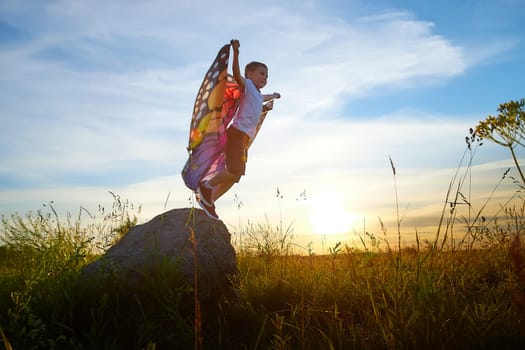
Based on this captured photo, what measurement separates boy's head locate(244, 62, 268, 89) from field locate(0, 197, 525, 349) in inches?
97.5

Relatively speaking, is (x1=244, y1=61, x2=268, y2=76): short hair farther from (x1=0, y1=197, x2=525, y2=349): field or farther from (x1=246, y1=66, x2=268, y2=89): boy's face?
(x1=0, y1=197, x2=525, y2=349): field

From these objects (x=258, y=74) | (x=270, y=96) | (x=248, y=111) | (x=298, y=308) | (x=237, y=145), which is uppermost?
(x=258, y=74)

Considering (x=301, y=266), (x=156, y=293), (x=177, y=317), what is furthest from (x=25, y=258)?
(x=301, y=266)

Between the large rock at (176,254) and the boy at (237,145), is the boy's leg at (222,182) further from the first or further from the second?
the large rock at (176,254)

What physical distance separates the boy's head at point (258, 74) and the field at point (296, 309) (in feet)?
8.13

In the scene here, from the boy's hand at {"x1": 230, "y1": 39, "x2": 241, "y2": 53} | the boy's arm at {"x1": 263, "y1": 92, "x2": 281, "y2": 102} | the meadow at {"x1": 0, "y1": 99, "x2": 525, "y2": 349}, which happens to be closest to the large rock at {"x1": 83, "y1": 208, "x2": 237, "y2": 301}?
the meadow at {"x1": 0, "y1": 99, "x2": 525, "y2": 349}

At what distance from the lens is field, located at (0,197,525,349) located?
2.26 m

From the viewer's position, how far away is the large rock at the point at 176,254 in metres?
3.58

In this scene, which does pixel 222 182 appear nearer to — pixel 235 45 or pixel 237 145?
pixel 237 145

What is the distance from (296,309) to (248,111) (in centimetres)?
327

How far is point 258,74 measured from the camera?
564cm

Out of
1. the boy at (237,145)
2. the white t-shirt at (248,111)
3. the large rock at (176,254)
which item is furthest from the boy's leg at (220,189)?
the white t-shirt at (248,111)

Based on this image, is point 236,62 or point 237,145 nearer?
point 236,62

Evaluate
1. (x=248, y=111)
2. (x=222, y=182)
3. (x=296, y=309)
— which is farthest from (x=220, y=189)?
(x=296, y=309)
